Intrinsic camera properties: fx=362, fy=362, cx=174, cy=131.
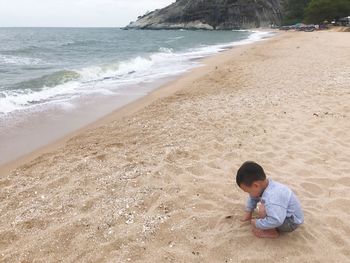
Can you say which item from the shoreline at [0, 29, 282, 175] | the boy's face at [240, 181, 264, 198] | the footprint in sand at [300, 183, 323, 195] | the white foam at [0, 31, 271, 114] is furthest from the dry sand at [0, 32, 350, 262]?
the white foam at [0, 31, 271, 114]

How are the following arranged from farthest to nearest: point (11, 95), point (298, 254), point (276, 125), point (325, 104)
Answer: point (11, 95), point (325, 104), point (276, 125), point (298, 254)

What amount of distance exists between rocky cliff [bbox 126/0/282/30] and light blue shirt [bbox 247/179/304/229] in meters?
121

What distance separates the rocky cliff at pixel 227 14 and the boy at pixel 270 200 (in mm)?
120627

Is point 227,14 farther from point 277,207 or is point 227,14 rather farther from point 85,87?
point 277,207

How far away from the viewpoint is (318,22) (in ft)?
248

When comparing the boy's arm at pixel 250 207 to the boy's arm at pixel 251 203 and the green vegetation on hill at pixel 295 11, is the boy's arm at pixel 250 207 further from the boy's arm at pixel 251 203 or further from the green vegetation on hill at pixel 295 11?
the green vegetation on hill at pixel 295 11

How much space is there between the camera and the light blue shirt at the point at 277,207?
3.40 m

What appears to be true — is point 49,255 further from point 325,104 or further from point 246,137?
point 325,104

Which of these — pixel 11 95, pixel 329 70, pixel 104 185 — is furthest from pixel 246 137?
pixel 11 95

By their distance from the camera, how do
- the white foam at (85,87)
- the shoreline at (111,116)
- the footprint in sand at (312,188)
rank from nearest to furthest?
1. the footprint in sand at (312,188)
2. the shoreline at (111,116)
3. the white foam at (85,87)

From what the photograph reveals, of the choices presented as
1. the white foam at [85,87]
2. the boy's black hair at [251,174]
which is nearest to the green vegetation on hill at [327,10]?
the white foam at [85,87]

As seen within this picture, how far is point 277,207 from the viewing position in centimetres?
340

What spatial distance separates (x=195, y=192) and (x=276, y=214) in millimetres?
1352

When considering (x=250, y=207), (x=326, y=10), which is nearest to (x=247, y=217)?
(x=250, y=207)
